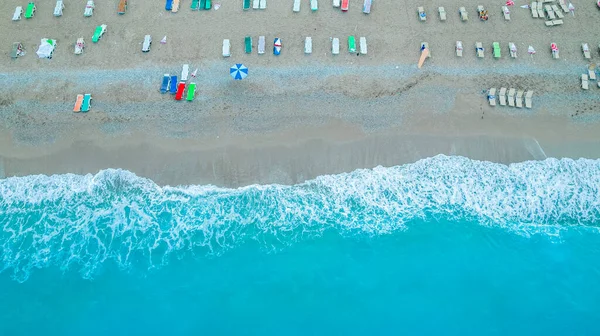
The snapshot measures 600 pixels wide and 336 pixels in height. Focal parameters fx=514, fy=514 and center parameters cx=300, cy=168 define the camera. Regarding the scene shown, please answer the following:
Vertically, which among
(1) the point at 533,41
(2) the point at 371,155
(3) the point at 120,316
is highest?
(1) the point at 533,41

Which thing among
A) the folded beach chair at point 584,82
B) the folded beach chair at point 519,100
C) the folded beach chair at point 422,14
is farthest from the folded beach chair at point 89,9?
the folded beach chair at point 584,82

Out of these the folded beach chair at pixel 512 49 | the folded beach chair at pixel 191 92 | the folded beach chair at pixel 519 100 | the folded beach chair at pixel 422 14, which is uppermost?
the folded beach chair at pixel 422 14

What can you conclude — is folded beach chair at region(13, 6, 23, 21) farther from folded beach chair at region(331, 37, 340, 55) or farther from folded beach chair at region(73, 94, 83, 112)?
folded beach chair at region(331, 37, 340, 55)

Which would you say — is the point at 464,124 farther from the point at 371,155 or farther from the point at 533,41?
the point at 533,41

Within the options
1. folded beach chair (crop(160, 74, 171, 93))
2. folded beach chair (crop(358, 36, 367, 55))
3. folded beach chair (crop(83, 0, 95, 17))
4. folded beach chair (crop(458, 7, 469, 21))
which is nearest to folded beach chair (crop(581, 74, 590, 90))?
folded beach chair (crop(458, 7, 469, 21))

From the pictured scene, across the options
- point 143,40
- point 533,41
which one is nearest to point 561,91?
point 533,41

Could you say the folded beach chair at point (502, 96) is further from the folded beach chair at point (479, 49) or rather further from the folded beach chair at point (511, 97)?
the folded beach chair at point (479, 49)
